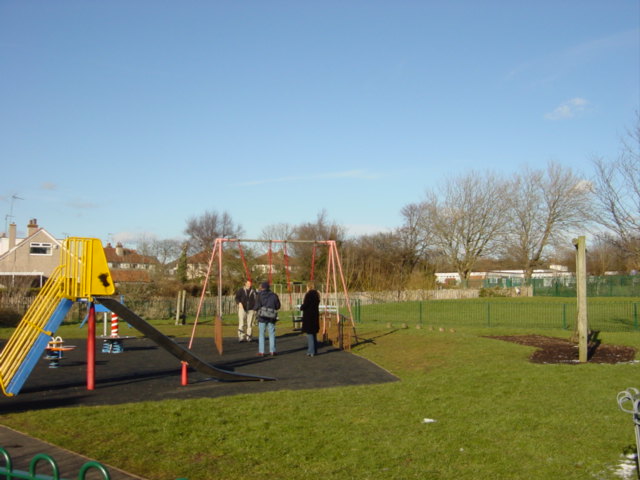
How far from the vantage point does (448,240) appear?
203 feet

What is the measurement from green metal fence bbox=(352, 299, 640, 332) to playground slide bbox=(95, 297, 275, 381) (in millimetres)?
16145

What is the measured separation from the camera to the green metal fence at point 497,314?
27047mm

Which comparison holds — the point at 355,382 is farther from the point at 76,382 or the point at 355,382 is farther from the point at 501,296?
the point at 501,296

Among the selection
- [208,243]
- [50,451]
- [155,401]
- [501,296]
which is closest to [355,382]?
[155,401]

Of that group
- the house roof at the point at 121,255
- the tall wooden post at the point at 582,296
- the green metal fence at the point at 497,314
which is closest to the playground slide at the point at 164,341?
the tall wooden post at the point at 582,296

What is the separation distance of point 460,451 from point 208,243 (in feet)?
199

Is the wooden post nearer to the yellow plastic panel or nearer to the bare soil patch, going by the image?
the bare soil patch

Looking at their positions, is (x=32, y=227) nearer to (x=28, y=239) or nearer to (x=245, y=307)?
(x=28, y=239)

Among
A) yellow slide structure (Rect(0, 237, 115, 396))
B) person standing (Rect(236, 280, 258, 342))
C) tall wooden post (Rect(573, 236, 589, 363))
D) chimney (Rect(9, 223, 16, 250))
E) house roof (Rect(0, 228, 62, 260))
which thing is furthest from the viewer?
chimney (Rect(9, 223, 16, 250))

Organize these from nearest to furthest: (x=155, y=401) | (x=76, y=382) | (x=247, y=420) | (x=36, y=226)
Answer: (x=247, y=420) < (x=155, y=401) < (x=76, y=382) < (x=36, y=226)

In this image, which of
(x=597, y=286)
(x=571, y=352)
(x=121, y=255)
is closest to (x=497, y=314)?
(x=571, y=352)

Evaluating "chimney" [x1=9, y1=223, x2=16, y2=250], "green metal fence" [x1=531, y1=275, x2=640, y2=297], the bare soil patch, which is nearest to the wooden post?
the bare soil patch

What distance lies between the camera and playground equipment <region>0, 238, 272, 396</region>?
10352mm

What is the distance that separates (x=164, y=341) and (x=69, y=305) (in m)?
1.74
